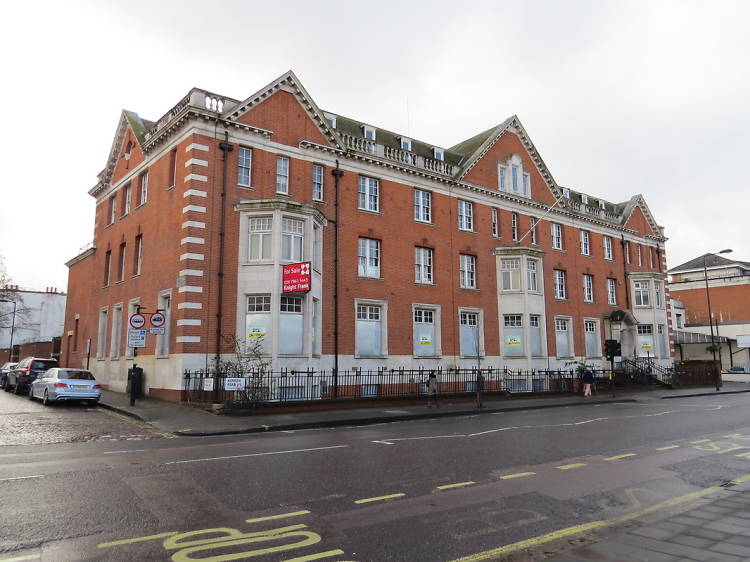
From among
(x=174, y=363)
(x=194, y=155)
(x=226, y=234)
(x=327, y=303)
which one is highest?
(x=194, y=155)

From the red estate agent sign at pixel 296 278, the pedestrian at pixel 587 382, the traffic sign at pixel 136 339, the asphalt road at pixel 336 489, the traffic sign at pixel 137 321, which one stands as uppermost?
the red estate agent sign at pixel 296 278

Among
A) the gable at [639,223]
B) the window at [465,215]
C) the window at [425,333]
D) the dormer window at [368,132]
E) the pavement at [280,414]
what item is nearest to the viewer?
the pavement at [280,414]

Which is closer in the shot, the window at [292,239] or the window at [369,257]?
the window at [292,239]

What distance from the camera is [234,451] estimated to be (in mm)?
11688

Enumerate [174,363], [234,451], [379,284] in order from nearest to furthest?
[234,451], [174,363], [379,284]

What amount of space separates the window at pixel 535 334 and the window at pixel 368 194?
12552mm

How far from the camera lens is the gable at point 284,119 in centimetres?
2497

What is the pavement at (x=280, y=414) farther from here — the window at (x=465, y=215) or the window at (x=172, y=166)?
the window at (x=465, y=215)

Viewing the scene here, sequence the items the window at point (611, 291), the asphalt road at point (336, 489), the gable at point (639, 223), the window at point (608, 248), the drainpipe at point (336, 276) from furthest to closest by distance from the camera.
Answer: the gable at point (639, 223) → the window at point (608, 248) → the window at point (611, 291) → the drainpipe at point (336, 276) → the asphalt road at point (336, 489)

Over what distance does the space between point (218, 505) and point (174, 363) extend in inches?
635

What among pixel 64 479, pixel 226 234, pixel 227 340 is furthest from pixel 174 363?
pixel 64 479

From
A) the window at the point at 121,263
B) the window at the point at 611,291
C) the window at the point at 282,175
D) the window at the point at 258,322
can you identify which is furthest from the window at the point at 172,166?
the window at the point at 611,291

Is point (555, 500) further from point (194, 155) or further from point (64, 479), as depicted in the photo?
point (194, 155)

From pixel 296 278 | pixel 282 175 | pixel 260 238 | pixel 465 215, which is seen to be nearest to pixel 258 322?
pixel 296 278
